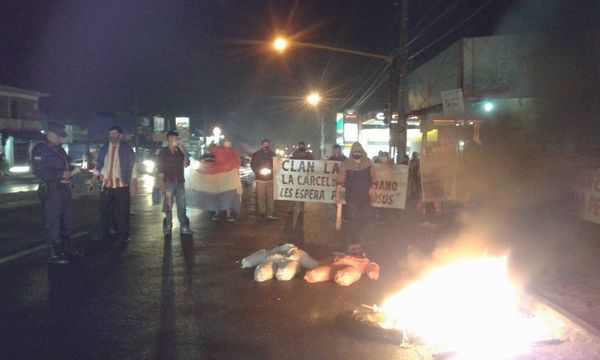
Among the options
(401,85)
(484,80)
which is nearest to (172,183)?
(401,85)

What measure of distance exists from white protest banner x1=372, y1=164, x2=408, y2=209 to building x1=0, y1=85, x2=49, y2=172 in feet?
132

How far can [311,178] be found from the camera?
43.1ft

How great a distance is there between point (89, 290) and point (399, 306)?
11.6 ft

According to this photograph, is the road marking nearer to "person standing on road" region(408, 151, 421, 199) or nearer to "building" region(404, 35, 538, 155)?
"building" region(404, 35, 538, 155)

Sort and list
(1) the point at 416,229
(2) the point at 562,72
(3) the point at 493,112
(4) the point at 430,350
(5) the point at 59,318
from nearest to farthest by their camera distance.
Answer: (4) the point at 430,350 → (5) the point at 59,318 → (1) the point at 416,229 → (2) the point at 562,72 → (3) the point at 493,112

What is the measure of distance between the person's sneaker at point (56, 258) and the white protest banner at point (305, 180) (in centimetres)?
598

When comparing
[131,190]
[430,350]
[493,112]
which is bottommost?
[430,350]

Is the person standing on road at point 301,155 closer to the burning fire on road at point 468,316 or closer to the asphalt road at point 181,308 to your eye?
the asphalt road at point 181,308

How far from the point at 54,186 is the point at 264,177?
5.60 metres

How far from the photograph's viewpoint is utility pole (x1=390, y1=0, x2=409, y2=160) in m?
14.3

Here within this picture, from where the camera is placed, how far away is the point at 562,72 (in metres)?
12.3

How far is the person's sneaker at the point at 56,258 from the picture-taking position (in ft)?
25.4

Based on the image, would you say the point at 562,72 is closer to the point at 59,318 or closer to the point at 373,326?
the point at 373,326

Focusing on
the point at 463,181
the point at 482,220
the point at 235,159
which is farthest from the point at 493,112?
the point at 235,159
